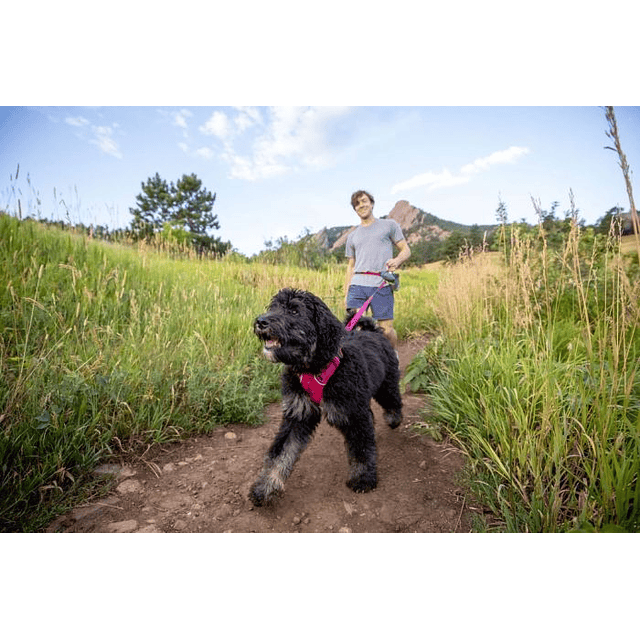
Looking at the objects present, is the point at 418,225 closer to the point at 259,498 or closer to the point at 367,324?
the point at 367,324

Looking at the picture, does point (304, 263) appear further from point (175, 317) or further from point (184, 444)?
point (184, 444)

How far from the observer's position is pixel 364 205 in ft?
17.0

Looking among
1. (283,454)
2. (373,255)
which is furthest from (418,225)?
(283,454)

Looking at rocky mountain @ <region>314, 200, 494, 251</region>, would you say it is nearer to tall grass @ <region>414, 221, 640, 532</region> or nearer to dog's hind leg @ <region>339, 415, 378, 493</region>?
tall grass @ <region>414, 221, 640, 532</region>

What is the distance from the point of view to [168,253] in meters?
7.63

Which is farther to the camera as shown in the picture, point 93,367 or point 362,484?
point 93,367

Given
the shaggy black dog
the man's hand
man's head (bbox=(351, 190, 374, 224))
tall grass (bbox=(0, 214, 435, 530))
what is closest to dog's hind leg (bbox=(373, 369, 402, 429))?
the shaggy black dog

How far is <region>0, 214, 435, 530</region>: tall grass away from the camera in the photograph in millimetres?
2254

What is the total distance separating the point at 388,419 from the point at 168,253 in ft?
22.2

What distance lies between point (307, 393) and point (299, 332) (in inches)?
23.4

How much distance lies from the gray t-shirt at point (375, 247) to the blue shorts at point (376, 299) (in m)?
0.10

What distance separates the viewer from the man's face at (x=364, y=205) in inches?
204

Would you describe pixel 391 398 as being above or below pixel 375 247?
below

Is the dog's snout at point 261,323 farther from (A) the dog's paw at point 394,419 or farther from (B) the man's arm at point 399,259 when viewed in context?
(B) the man's arm at point 399,259
